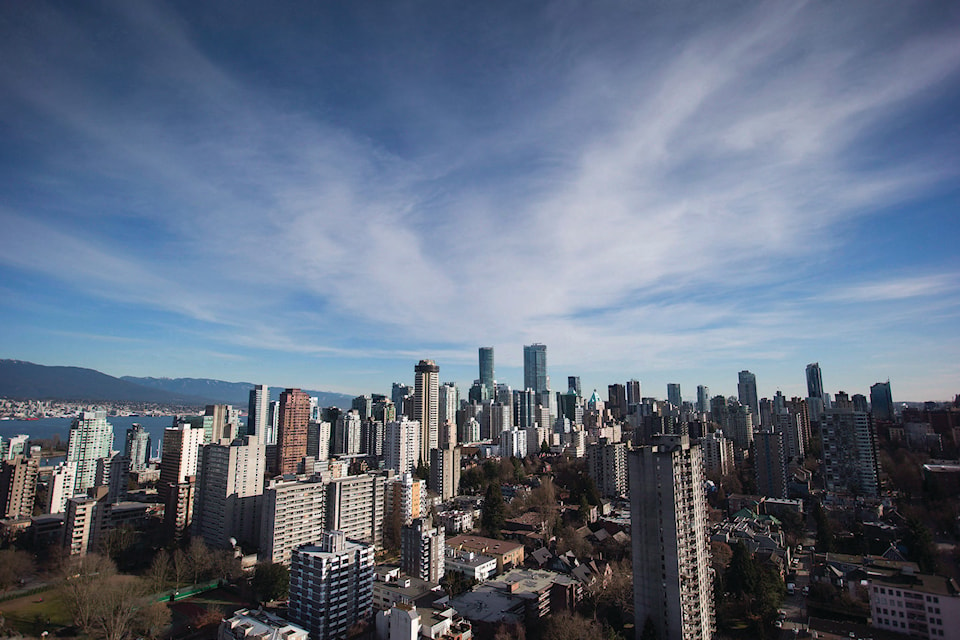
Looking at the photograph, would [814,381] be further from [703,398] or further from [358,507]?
[358,507]

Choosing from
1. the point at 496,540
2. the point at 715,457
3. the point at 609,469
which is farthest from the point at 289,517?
the point at 715,457

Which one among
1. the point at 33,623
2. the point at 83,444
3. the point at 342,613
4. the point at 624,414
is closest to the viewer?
the point at 342,613

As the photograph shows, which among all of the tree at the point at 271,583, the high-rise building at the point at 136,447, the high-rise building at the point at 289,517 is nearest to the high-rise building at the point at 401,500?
the high-rise building at the point at 289,517

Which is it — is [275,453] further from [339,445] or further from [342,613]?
[342,613]

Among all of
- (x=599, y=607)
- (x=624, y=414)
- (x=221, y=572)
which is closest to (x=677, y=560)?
(x=599, y=607)

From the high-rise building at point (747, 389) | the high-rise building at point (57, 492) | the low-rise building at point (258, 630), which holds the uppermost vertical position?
the high-rise building at point (747, 389)

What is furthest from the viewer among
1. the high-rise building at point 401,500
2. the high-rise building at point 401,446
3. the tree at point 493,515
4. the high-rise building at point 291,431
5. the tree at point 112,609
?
the high-rise building at point 291,431

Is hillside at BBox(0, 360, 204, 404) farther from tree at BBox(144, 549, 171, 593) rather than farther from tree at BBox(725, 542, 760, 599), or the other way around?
tree at BBox(725, 542, 760, 599)

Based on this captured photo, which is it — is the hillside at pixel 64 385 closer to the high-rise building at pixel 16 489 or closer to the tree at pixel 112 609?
the high-rise building at pixel 16 489
